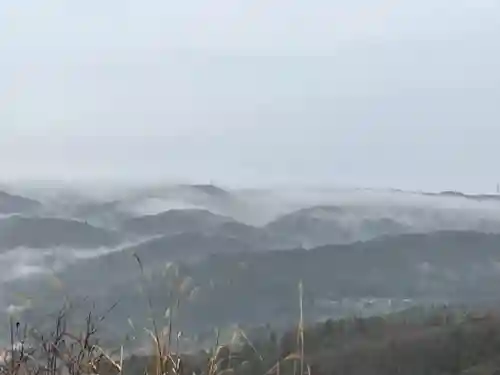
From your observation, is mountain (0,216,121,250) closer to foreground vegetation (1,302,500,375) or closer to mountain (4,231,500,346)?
mountain (4,231,500,346)

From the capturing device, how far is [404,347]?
614 inches

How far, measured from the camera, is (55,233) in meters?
42.9

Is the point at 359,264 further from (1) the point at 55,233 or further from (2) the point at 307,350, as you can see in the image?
(2) the point at 307,350

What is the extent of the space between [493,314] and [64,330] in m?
16.6

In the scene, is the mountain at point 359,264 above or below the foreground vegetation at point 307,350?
below

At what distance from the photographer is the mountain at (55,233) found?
129 feet

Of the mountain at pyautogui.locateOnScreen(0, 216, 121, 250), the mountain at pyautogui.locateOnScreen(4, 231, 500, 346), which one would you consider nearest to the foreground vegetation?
the mountain at pyautogui.locateOnScreen(4, 231, 500, 346)

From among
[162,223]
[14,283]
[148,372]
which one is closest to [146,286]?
[148,372]

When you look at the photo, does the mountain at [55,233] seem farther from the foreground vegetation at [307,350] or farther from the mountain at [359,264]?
the foreground vegetation at [307,350]

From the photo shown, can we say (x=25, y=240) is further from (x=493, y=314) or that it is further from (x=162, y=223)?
(x=493, y=314)

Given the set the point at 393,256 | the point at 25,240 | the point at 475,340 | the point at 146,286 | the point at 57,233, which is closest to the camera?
the point at 146,286

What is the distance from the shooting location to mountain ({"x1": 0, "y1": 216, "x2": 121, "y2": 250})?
3925cm

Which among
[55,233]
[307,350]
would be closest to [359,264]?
[55,233]

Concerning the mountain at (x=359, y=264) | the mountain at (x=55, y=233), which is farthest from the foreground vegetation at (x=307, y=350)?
the mountain at (x=55, y=233)
